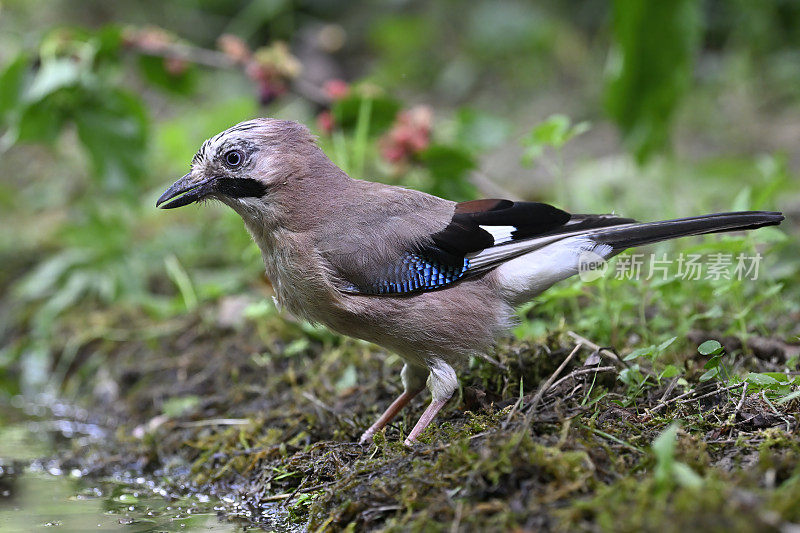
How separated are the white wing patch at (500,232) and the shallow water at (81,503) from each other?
63.0 inches

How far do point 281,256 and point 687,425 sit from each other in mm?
1786

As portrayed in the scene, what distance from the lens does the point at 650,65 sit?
603 cm

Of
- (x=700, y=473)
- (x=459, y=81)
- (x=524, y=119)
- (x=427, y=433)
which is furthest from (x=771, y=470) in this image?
(x=459, y=81)

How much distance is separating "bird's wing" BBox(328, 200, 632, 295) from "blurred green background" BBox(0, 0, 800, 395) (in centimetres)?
48

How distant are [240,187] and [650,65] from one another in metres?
3.67

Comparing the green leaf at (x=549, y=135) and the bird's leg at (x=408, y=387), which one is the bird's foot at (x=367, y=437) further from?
the green leaf at (x=549, y=135)

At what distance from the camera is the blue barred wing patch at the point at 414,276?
3.48m

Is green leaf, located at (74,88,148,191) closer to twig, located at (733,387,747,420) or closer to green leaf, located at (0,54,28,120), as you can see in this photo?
green leaf, located at (0,54,28,120)

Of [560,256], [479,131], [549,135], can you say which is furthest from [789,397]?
[479,131]

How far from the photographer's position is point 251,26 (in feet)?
37.0

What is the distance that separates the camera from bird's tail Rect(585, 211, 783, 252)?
10.8ft

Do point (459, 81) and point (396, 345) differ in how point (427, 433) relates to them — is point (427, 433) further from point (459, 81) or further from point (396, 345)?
point (459, 81)

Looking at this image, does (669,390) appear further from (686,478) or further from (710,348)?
(686,478)

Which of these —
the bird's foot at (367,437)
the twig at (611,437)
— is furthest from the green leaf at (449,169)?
the twig at (611,437)
